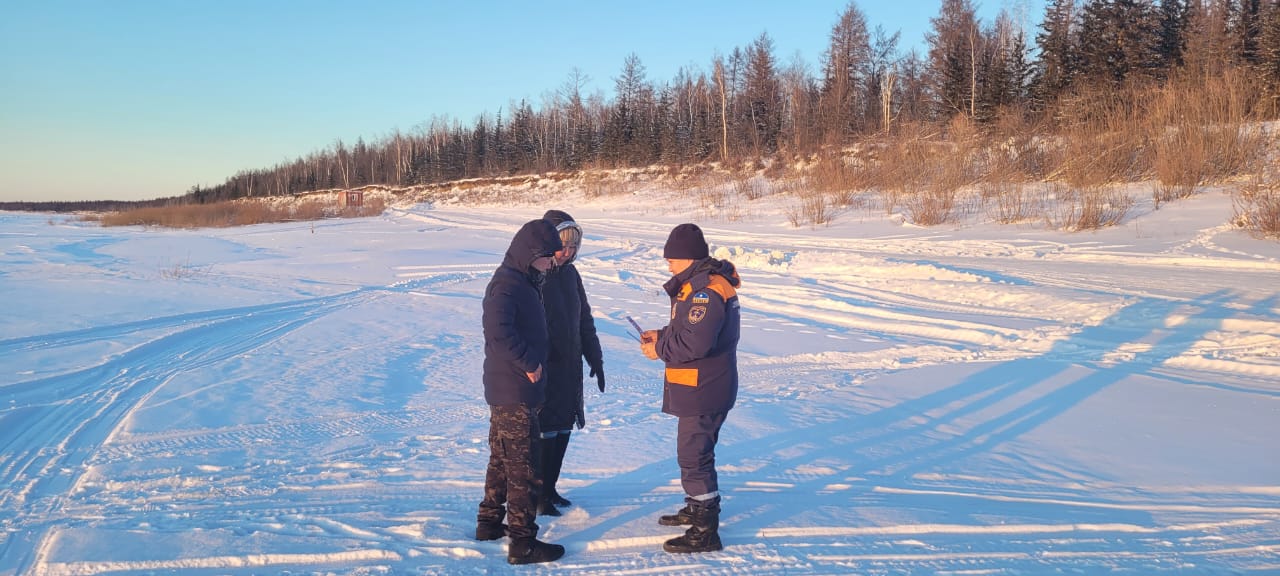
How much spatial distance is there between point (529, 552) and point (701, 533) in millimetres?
822

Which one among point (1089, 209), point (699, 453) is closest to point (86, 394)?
point (699, 453)

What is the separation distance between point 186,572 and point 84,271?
40.6 ft

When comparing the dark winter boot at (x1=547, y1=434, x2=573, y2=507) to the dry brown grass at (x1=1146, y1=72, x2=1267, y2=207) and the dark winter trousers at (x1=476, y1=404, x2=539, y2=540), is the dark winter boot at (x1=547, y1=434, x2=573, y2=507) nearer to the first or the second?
the dark winter trousers at (x1=476, y1=404, x2=539, y2=540)

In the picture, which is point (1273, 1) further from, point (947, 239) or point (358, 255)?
point (358, 255)

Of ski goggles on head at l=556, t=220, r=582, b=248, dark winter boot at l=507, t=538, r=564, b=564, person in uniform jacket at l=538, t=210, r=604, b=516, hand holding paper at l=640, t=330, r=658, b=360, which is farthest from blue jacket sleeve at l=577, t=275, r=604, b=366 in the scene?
dark winter boot at l=507, t=538, r=564, b=564

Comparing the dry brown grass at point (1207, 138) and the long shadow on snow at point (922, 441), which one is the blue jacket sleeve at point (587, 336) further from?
the dry brown grass at point (1207, 138)

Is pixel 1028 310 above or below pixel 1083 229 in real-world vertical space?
below

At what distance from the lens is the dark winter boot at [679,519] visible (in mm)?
3611

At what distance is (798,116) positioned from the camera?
45.9 metres

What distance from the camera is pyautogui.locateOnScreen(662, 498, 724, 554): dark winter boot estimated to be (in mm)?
3389

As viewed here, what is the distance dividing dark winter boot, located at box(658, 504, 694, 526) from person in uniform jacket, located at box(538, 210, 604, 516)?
60 cm

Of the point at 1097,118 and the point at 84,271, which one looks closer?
the point at 84,271

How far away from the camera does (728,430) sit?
5.21 meters

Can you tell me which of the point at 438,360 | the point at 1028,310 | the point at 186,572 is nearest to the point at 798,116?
the point at 1028,310
